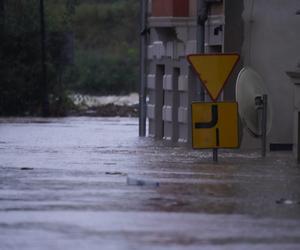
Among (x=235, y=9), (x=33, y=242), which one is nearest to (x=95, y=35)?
(x=235, y=9)

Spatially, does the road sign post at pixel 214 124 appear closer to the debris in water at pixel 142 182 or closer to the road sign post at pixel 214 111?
the road sign post at pixel 214 111

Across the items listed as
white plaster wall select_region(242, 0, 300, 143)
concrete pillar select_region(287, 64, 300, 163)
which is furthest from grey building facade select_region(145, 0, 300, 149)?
concrete pillar select_region(287, 64, 300, 163)

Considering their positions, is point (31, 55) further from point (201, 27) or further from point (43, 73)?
point (201, 27)

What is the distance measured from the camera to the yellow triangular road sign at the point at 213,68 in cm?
2045

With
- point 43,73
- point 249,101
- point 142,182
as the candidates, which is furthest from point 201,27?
point 43,73

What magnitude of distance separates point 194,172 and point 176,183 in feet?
6.08

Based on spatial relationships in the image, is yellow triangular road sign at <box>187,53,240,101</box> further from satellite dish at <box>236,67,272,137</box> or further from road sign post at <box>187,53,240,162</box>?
satellite dish at <box>236,67,272,137</box>

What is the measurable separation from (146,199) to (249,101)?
807 cm

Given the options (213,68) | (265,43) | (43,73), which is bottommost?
(43,73)

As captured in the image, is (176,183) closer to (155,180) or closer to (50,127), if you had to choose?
(155,180)

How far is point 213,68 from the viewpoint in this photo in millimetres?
20484

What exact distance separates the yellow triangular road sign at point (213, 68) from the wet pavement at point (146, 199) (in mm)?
1193

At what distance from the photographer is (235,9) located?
2612 centimetres

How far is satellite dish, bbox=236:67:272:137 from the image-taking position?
2297 cm
